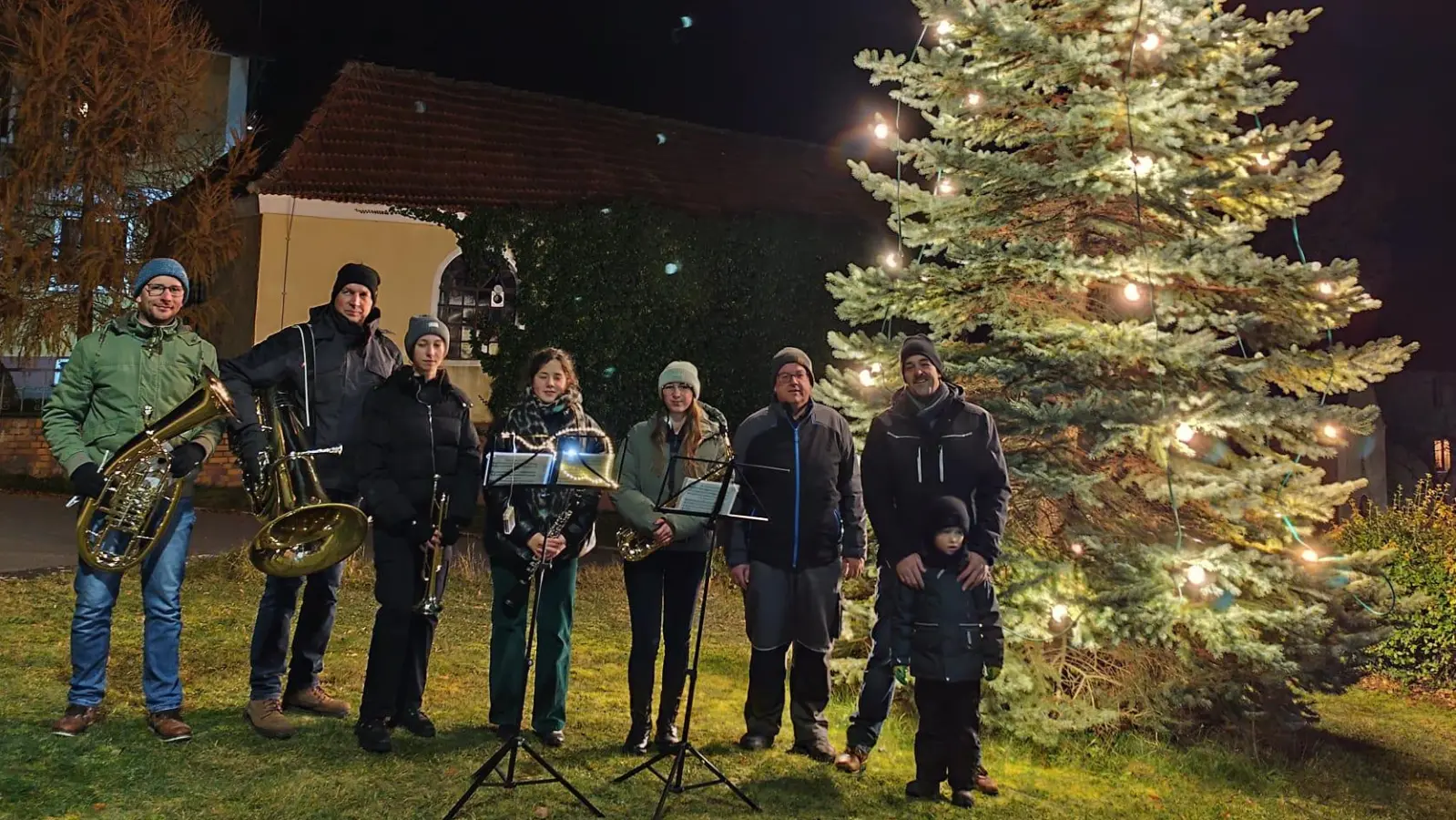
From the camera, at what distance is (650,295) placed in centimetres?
1381

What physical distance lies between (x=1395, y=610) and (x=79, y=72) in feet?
61.7

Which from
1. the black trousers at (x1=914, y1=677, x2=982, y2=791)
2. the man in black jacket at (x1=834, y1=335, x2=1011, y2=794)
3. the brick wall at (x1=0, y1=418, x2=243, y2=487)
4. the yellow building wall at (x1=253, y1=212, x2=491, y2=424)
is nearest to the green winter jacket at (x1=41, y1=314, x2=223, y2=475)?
the man in black jacket at (x1=834, y1=335, x2=1011, y2=794)

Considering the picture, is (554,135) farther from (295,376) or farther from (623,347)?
(295,376)

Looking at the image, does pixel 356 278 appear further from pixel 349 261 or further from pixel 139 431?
pixel 349 261

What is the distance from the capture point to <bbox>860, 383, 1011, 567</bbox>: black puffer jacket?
179 inches

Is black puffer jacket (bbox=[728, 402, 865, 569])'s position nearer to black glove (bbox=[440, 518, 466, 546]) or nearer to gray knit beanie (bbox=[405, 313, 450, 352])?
black glove (bbox=[440, 518, 466, 546])

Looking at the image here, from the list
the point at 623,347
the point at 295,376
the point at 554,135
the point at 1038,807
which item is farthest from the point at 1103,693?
the point at 554,135

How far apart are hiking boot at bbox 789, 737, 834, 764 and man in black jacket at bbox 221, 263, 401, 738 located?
2.44 metres

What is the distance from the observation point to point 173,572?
4531mm

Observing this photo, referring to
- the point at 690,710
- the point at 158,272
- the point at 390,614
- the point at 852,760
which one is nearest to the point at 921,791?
the point at 852,760

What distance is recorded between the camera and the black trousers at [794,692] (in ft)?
16.3

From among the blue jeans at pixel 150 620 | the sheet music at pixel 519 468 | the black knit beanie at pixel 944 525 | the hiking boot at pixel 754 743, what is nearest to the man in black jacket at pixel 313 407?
the blue jeans at pixel 150 620

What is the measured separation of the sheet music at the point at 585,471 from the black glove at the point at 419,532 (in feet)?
3.06

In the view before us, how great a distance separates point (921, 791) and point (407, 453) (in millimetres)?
2892
